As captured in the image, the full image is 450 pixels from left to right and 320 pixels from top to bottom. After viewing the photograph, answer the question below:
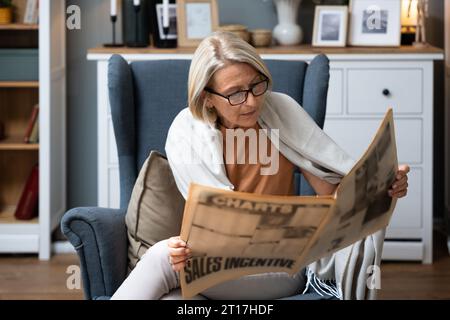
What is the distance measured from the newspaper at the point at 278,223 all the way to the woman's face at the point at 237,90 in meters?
0.35

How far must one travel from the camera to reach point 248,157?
82.4 inches

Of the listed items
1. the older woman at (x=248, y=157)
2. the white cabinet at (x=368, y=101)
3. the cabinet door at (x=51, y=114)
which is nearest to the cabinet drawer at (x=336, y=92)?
the white cabinet at (x=368, y=101)

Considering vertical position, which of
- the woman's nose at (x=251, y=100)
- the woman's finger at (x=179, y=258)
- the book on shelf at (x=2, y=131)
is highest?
the woman's nose at (x=251, y=100)

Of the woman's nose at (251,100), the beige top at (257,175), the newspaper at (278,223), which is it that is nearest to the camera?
the newspaper at (278,223)

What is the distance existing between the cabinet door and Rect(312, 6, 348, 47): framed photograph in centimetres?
107

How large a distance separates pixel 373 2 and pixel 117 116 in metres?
1.59

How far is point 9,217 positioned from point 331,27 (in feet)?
5.20

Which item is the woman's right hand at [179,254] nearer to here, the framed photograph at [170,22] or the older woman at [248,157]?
the older woman at [248,157]

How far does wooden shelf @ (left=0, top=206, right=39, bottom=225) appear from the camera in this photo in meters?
→ 3.77

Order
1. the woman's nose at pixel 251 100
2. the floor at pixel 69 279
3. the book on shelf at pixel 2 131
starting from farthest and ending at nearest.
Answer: the book on shelf at pixel 2 131
the floor at pixel 69 279
the woman's nose at pixel 251 100

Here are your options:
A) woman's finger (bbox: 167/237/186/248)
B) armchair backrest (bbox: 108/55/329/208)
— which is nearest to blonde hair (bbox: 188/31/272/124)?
woman's finger (bbox: 167/237/186/248)

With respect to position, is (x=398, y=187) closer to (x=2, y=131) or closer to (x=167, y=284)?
(x=167, y=284)

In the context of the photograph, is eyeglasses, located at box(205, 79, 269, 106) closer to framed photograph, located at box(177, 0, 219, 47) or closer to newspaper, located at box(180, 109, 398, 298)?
newspaper, located at box(180, 109, 398, 298)

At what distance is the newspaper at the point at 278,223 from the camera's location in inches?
62.4
